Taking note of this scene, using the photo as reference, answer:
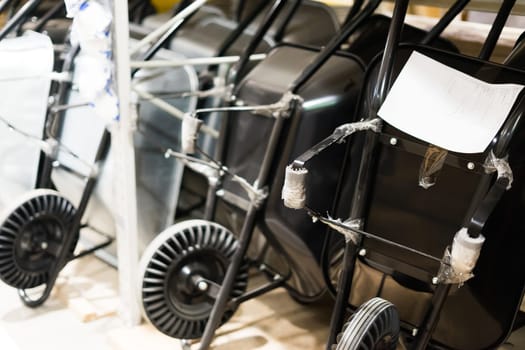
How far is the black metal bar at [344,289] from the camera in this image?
3.84ft

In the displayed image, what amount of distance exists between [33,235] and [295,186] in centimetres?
96

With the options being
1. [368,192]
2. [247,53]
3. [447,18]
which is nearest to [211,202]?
[247,53]

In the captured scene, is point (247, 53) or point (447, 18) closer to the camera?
point (447, 18)

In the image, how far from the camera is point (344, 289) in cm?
118

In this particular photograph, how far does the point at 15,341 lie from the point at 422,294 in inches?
41.0

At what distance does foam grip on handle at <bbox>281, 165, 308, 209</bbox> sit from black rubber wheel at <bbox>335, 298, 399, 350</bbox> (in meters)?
0.22

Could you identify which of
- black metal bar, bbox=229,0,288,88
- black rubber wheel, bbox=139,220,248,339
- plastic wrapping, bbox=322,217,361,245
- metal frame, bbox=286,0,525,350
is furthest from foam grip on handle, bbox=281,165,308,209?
black metal bar, bbox=229,0,288,88

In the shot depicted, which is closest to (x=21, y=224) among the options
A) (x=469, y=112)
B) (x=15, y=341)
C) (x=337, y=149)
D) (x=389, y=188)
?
(x=15, y=341)

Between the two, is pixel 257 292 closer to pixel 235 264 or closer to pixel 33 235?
pixel 235 264

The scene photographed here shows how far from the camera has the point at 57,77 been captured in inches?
68.1

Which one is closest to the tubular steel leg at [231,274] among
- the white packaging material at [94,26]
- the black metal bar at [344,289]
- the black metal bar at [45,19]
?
the black metal bar at [344,289]

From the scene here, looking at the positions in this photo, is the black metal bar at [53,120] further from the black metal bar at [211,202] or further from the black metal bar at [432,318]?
the black metal bar at [432,318]

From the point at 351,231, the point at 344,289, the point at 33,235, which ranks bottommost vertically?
the point at 33,235

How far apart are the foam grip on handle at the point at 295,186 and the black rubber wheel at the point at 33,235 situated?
35.4 inches
